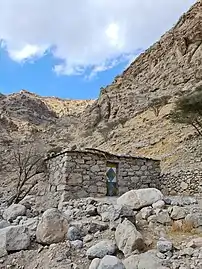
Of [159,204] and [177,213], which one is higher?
[159,204]

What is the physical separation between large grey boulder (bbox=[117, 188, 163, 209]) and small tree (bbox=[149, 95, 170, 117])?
84.0ft

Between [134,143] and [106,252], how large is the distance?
2207 centimetres

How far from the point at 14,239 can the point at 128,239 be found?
6.85 ft

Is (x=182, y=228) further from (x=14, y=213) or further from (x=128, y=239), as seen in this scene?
(x=14, y=213)

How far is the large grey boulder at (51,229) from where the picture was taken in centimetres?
648

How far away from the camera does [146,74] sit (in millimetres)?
46344

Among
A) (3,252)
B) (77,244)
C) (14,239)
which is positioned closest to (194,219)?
(77,244)

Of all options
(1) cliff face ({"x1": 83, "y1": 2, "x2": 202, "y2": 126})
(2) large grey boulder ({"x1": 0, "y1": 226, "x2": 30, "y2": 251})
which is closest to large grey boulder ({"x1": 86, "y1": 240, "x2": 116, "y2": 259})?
(2) large grey boulder ({"x1": 0, "y1": 226, "x2": 30, "y2": 251})

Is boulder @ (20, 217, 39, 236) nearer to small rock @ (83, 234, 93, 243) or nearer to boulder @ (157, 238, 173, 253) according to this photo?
small rock @ (83, 234, 93, 243)

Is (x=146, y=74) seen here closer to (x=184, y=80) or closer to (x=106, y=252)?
(x=184, y=80)

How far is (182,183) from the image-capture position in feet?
50.6

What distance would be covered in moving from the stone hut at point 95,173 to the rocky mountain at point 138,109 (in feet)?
28.6

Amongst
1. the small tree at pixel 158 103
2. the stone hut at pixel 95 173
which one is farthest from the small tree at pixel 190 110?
the small tree at pixel 158 103

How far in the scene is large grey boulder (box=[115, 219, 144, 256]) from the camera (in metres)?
5.92
